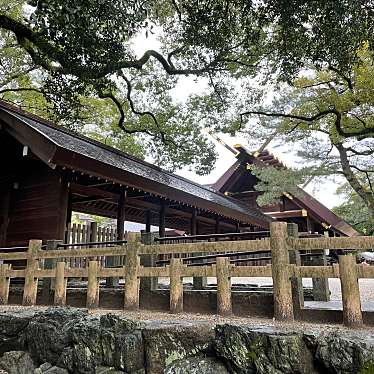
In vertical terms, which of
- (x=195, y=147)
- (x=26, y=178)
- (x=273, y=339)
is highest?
(x=195, y=147)

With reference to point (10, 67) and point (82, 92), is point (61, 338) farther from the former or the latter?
point (10, 67)

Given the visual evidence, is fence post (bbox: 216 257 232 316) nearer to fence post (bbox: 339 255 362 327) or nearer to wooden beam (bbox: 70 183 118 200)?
fence post (bbox: 339 255 362 327)

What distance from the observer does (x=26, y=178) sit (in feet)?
29.0

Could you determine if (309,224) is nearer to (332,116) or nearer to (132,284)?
(332,116)

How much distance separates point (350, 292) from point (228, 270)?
1.33m

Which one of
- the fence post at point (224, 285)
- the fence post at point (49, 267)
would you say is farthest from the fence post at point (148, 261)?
the fence post at point (49, 267)

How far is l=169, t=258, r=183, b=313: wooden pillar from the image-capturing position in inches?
182

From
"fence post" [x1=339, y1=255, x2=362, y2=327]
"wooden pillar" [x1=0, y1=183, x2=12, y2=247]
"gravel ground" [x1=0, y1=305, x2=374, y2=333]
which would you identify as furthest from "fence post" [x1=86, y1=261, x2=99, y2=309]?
"wooden pillar" [x1=0, y1=183, x2=12, y2=247]

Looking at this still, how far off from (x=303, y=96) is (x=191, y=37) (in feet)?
18.6

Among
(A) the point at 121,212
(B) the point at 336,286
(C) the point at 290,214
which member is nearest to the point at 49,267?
(A) the point at 121,212

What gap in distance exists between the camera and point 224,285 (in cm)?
438

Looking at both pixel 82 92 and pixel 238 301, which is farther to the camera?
pixel 82 92

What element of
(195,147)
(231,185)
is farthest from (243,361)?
(231,185)

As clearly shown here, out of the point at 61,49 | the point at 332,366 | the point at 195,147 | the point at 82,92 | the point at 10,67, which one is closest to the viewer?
the point at 332,366
